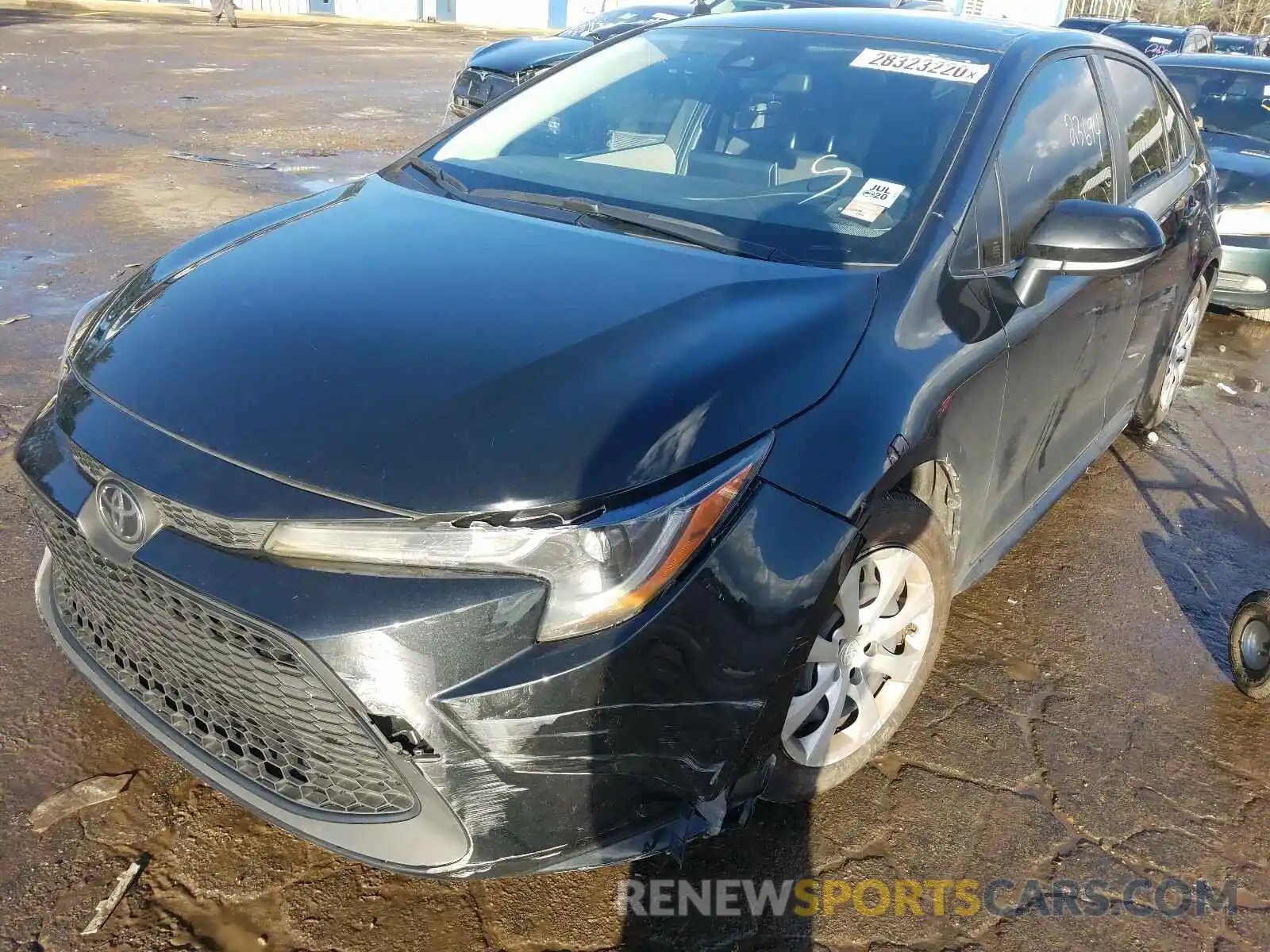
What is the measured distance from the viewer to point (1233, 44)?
19.4 meters

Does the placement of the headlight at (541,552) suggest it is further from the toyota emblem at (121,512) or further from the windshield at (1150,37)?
the windshield at (1150,37)

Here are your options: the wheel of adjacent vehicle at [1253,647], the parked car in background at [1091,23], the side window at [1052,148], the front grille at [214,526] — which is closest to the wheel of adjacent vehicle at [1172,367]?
the side window at [1052,148]

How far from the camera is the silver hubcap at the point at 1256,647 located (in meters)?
2.97

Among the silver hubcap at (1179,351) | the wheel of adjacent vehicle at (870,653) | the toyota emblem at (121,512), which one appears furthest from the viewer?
the silver hubcap at (1179,351)

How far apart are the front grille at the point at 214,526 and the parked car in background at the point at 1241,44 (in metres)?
20.2

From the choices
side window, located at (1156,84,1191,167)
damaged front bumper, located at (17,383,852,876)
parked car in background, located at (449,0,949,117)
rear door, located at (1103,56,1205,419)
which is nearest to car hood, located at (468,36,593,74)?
parked car in background, located at (449,0,949,117)

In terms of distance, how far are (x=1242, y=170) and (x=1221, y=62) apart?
7.18ft

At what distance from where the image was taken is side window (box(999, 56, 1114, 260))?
8.99 ft

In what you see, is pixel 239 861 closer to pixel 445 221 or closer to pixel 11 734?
pixel 11 734

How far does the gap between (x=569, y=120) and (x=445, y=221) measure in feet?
2.80

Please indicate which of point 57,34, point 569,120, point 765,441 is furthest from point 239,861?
point 57,34

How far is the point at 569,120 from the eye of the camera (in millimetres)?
3271

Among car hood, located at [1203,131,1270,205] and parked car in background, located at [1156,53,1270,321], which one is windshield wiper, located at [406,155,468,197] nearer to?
parked car in background, located at [1156,53,1270,321]

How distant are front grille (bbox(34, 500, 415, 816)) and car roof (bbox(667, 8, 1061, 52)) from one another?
2565 millimetres
